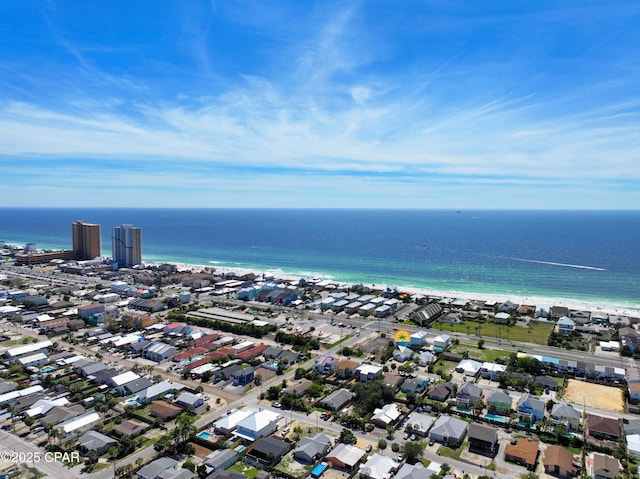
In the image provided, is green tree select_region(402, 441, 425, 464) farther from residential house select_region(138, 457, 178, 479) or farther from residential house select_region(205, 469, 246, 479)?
residential house select_region(138, 457, 178, 479)

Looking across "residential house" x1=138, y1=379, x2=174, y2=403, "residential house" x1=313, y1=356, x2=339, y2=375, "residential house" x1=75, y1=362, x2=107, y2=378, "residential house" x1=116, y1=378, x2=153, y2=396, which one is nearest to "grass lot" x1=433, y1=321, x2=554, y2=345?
"residential house" x1=313, y1=356, x2=339, y2=375

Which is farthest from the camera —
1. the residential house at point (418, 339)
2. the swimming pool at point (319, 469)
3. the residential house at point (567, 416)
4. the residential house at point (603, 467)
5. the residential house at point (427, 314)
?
the residential house at point (427, 314)

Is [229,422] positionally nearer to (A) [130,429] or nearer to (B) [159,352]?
(A) [130,429]

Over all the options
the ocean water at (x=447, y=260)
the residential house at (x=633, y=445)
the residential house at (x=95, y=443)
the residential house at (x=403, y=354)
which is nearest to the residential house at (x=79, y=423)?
the residential house at (x=95, y=443)

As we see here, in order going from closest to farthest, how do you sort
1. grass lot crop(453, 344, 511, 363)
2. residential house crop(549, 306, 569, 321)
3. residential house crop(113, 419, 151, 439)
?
residential house crop(113, 419, 151, 439) < grass lot crop(453, 344, 511, 363) < residential house crop(549, 306, 569, 321)

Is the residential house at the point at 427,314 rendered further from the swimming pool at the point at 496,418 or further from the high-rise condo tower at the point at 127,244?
the high-rise condo tower at the point at 127,244

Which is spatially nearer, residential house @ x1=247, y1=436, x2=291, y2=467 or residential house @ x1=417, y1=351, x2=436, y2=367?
residential house @ x1=247, y1=436, x2=291, y2=467

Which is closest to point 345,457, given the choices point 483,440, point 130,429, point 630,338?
point 483,440
